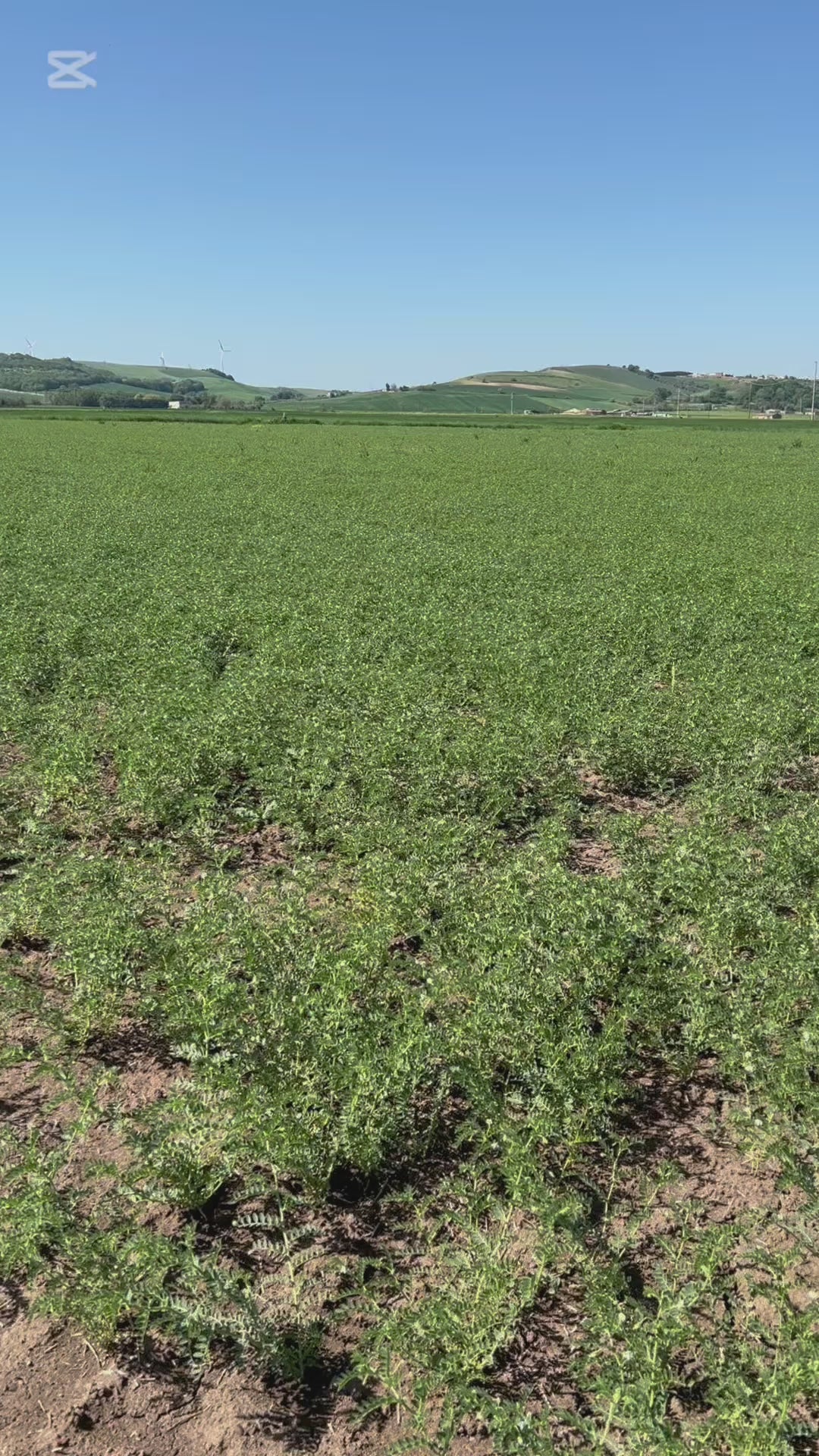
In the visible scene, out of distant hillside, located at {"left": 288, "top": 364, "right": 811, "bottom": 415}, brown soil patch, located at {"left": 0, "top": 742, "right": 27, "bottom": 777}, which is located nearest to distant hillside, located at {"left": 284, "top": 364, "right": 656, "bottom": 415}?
distant hillside, located at {"left": 288, "top": 364, "right": 811, "bottom": 415}

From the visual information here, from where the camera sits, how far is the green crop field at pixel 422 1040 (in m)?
3.58

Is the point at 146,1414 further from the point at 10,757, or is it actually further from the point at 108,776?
the point at 10,757

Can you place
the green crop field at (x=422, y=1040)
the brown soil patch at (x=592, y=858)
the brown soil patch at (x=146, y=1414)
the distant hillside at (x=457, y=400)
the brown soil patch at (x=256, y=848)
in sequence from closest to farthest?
the brown soil patch at (x=146, y=1414) < the green crop field at (x=422, y=1040) < the brown soil patch at (x=592, y=858) < the brown soil patch at (x=256, y=848) < the distant hillside at (x=457, y=400)

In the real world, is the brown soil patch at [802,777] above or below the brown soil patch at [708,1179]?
above

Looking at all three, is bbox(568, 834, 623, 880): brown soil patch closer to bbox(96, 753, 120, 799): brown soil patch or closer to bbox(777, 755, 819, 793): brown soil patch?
bbox(777, 755, 819, 793): brown soil patch

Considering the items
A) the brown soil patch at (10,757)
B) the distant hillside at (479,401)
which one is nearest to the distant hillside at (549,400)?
the distant hillside at (479,401)

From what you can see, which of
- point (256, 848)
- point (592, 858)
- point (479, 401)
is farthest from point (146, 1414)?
point (479, 401)

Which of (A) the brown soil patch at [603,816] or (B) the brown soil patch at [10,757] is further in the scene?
(B) the brown soil patch at [10,757]

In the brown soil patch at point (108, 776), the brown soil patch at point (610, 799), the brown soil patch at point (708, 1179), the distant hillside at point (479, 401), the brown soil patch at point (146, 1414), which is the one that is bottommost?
the brown soil patch at point (146, 1414)

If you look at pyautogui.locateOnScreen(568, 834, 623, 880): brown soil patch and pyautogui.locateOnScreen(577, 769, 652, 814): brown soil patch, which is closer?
pyautogui.locateOnScreen(568, 834, 623, 880): brown soil patch

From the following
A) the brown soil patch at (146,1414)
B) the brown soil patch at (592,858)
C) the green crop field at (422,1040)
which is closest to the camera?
the brown soil patch at (146,1414)

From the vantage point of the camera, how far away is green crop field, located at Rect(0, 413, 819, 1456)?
3584 mm

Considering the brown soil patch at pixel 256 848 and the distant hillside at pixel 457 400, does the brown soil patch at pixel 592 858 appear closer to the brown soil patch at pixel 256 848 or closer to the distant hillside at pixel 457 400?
the brown soil patch at pixel 256 848

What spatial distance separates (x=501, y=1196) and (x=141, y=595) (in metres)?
13.7
